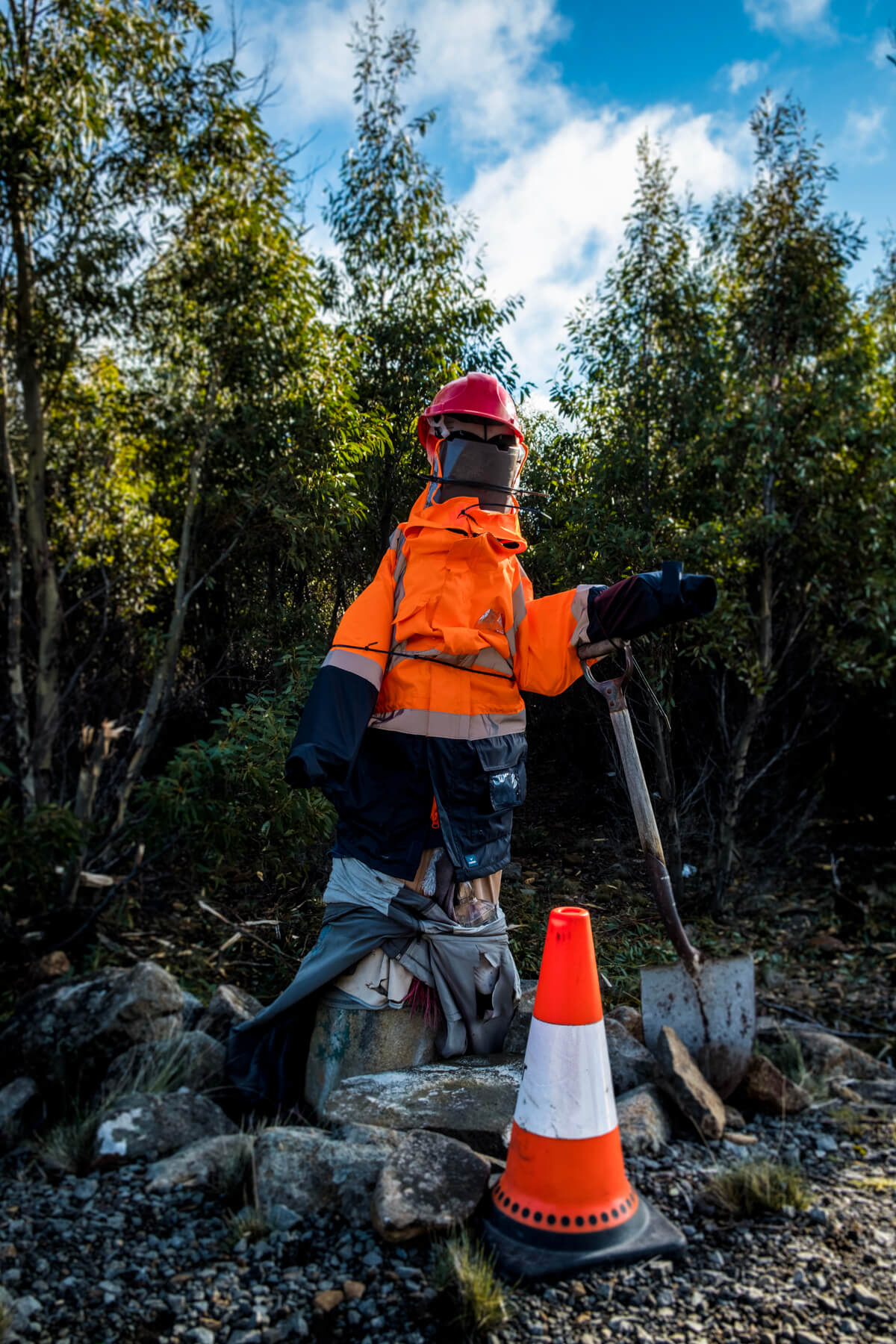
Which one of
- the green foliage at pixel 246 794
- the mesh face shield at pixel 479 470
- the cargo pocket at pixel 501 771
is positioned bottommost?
the green foliage at pixel 246 794

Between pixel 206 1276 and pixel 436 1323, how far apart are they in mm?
516

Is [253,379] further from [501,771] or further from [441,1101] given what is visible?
[441,1101]

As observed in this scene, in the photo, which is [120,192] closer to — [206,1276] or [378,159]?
[378,159]

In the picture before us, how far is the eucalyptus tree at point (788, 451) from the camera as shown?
5.30 metres

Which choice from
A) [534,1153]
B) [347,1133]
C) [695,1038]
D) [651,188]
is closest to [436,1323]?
[534,1153]

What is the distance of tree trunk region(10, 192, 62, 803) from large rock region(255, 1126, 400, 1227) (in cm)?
363

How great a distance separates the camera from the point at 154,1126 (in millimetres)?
2508

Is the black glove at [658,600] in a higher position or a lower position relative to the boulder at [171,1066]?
higher

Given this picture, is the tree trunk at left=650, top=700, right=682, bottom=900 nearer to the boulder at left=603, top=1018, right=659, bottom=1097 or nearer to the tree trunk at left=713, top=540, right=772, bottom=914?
the tree trunk at left=713, top=540, right=772, bottom=914

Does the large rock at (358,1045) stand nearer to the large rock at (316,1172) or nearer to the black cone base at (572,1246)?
the large rock at (316,1172)

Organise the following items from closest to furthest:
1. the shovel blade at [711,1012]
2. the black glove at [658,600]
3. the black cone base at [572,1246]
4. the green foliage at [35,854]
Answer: the black cone base at [572,1246] → the black glove at [658,600] → the shovel blade at [711,1012] → the green foliage at [35,854]

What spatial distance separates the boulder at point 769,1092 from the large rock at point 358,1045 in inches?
39.6

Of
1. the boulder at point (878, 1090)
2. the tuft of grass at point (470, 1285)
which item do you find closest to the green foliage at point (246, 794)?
the tuft of grass at point (470, 1285)

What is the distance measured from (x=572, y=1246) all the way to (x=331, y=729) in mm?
1498
